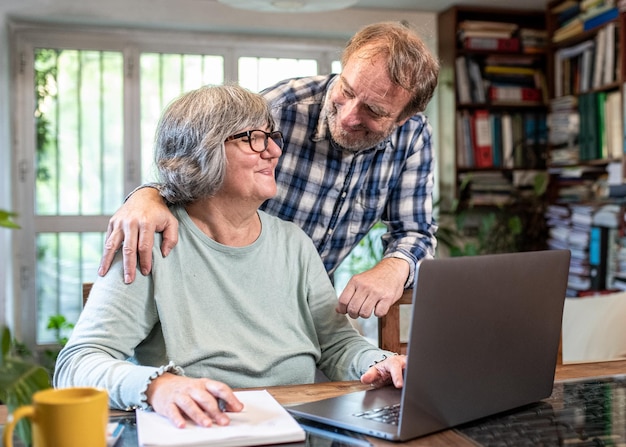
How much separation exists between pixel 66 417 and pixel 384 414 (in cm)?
51

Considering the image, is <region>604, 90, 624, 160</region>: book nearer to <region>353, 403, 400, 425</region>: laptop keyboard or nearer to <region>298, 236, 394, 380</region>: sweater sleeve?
<region>298, 236, 394, 380</region>: sweater sleeve

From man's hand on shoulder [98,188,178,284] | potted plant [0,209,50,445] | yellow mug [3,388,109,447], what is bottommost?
yellow mug [3,388,109,447]

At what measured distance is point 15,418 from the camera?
766mm

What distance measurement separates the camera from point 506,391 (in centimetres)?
117

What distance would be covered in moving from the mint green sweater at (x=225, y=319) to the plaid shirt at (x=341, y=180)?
33 centimetres

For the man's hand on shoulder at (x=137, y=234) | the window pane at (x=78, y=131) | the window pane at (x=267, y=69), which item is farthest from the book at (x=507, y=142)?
the man's hand on shoulder at (x=137, y=234)

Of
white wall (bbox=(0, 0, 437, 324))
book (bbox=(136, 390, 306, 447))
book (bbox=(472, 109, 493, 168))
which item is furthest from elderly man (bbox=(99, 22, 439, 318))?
book (bbox=(472, 109, 493, 168))

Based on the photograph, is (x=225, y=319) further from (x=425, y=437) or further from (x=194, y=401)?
(x=425, y=437)

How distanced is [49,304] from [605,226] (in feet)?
11.0

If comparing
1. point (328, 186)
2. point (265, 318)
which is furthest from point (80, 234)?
point (265, 318)

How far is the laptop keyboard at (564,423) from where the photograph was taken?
1.05 m

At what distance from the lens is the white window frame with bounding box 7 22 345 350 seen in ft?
14.5

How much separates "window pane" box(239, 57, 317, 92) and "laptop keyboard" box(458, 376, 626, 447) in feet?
12.4

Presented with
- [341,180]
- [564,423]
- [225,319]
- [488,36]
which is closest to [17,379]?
[225,319]
